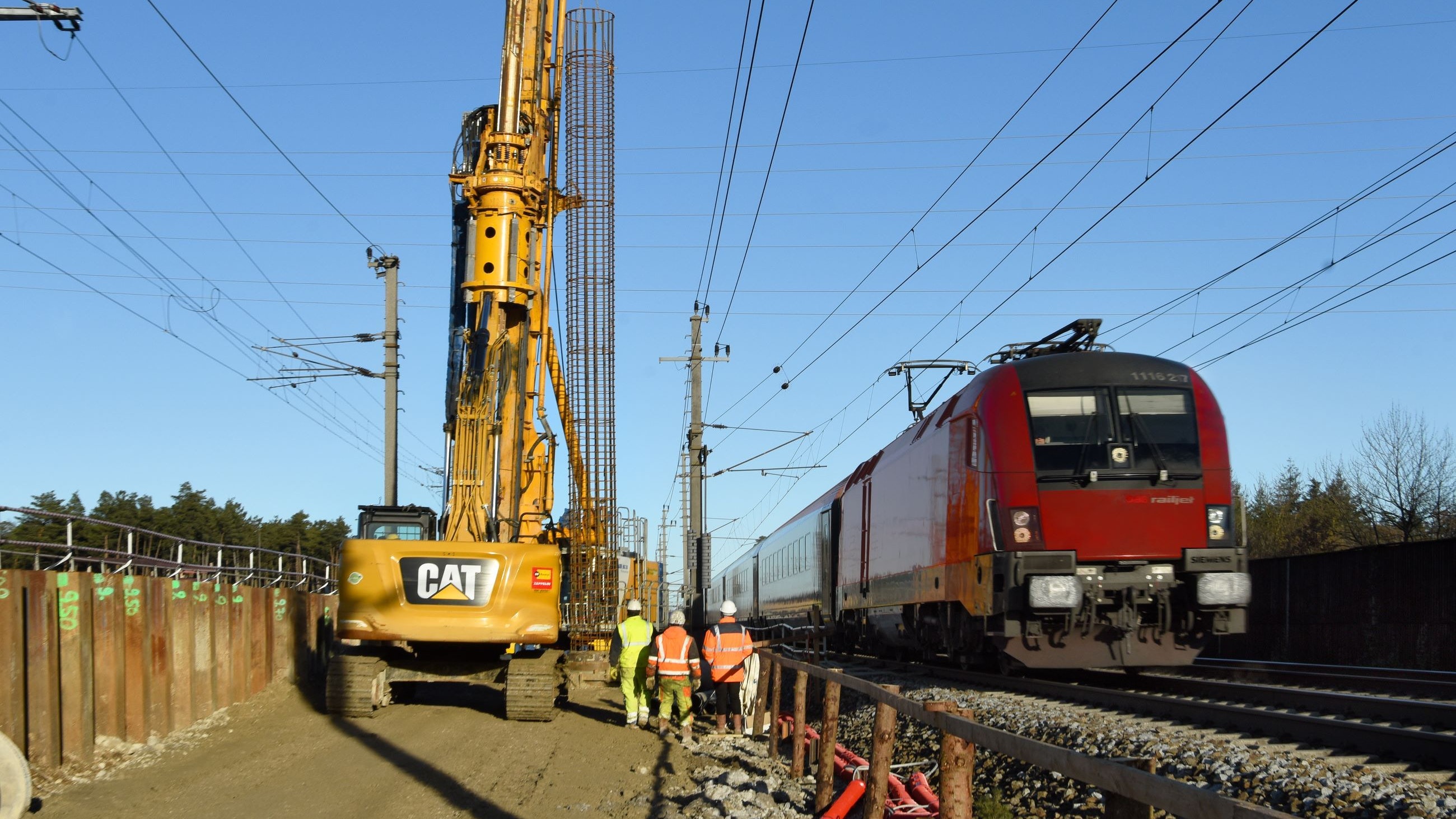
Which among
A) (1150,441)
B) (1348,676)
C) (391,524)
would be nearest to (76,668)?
(391,524)

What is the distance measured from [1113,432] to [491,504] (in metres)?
7.46

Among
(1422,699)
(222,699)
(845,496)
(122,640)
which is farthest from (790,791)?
(845,496)

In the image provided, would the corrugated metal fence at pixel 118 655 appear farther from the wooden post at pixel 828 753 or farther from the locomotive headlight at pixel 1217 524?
the locomotive headlight at pixel 1217 524

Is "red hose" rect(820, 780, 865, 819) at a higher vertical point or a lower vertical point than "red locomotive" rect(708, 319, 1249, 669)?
lower

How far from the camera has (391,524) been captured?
63.1 ft

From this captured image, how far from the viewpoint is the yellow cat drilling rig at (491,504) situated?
14.5 metres

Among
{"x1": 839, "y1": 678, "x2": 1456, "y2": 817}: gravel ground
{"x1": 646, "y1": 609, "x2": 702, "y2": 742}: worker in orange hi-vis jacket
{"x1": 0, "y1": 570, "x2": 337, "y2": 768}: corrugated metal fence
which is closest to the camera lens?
{"x1": 839, "y1": 678, "x2": 1456, "y2": 817}: gravel ground

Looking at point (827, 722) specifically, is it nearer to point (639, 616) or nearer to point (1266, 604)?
point (639, 616)

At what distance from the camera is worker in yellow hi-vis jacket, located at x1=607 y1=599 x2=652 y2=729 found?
14883mm

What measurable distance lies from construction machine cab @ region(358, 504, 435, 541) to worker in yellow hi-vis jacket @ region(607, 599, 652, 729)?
5.26 meters

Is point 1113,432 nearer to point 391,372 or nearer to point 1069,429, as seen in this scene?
point 1069,429

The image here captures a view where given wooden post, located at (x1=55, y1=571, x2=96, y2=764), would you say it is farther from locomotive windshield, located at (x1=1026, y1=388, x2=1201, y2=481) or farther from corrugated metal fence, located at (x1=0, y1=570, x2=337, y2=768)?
locomotive windshield, located at (x1=1026, y1=388, x2=1201, y2=481)

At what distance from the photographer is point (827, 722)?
29.9 ft

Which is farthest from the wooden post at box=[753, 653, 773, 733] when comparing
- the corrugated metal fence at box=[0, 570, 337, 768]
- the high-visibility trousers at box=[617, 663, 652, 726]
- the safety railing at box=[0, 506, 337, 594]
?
the safety railing at box=[0, 506, 337, 594]
